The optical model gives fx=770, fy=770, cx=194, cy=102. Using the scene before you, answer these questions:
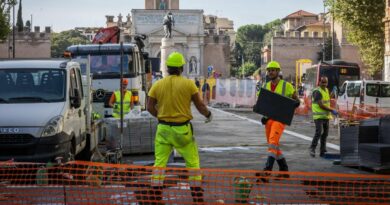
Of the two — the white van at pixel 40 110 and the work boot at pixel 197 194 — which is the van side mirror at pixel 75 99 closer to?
the white van at pixel 40 110

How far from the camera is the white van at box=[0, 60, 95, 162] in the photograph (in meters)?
11.3

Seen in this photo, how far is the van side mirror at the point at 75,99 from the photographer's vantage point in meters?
12.3

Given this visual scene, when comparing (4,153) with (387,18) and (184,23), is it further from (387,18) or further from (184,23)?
(184,23)

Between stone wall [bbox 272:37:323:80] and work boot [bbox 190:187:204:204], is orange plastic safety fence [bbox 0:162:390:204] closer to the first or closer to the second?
work boot [bbox 190:187:204:204]

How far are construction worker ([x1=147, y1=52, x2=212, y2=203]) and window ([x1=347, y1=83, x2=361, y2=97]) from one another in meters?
25.5

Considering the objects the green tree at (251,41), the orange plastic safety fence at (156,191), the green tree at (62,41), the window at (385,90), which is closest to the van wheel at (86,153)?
the orange plastic safety fence at (156,191)

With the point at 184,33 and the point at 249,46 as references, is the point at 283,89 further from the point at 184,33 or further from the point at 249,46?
the point at 249,46

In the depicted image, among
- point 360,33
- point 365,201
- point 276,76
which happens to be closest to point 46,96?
point 276,76

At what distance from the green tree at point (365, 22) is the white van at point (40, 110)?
38.0 m

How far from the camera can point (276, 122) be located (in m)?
11.4

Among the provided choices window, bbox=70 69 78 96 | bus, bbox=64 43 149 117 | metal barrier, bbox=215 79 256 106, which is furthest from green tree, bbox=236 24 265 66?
window, bbox=70 69 78 96

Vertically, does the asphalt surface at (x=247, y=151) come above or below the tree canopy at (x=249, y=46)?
below

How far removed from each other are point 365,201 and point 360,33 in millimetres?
44152

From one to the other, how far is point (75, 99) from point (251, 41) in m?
176
